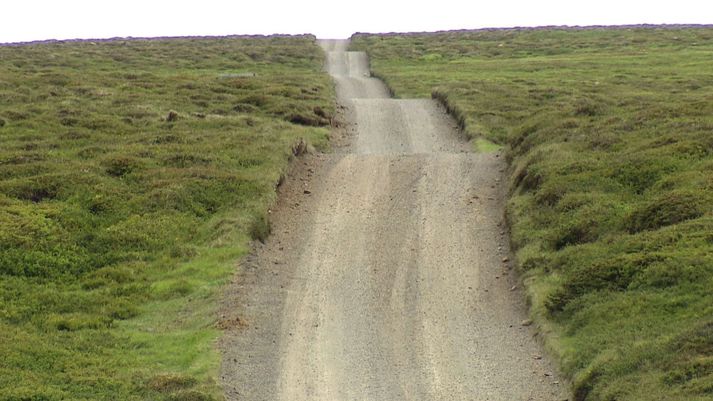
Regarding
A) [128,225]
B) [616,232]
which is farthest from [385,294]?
[128,225]

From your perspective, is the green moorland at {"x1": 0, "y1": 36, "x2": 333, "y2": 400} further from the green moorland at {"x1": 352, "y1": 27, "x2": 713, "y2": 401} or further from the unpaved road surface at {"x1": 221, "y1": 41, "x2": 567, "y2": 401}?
the green moorland at {"x1": 352, "y1": 27, "x2": 713, "y2": 401}

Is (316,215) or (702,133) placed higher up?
(702,133)

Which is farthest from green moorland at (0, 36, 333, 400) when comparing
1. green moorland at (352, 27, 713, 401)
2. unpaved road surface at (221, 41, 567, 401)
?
green moorland at (352, 27, 713, 401)

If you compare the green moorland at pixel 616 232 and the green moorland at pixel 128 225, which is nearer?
the green moorland at pixel 616 232

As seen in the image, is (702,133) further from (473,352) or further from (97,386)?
(97,386)

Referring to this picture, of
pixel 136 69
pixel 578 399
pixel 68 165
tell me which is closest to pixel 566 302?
pixel 578 399

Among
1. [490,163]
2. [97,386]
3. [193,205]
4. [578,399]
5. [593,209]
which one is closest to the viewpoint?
[578,399]

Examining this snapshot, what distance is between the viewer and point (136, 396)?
15.6 metres

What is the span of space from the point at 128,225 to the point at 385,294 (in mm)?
8738

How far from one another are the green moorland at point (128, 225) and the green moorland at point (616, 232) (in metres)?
7.05

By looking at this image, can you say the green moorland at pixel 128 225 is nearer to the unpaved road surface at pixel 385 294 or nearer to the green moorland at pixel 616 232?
the unpaved road surface at pixel 385 294

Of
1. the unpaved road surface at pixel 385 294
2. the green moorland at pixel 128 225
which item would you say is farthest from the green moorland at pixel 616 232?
→ the green moorland at pixel 128 225

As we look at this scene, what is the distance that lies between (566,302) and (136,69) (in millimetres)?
68086

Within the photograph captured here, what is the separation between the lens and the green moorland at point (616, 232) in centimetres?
1503
